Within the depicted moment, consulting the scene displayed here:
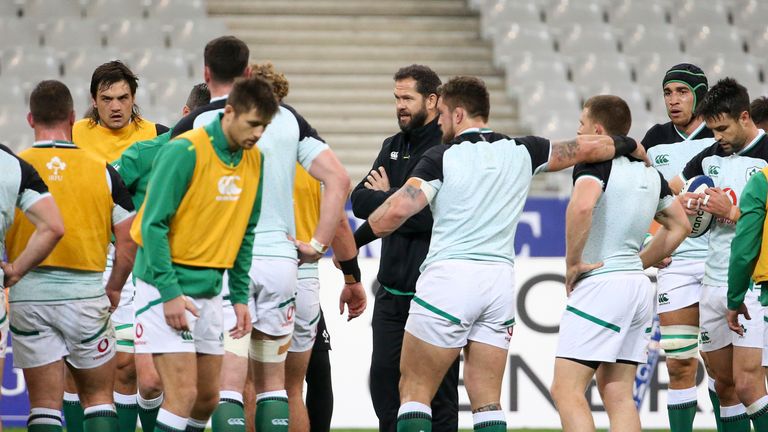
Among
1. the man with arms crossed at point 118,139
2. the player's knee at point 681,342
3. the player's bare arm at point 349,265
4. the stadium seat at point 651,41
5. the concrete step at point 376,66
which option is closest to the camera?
the player's bare arm at point 349,265

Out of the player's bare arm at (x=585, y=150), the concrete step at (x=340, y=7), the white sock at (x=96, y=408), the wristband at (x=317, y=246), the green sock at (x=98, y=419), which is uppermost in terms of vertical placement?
the concrete step at (x=340, y=7)

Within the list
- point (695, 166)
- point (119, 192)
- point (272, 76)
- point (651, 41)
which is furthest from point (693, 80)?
point (651, 41)

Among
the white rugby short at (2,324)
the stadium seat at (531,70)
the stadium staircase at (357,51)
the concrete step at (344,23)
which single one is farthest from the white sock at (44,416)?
the concrete step at (344,23)

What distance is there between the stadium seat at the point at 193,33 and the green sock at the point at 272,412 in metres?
8.79

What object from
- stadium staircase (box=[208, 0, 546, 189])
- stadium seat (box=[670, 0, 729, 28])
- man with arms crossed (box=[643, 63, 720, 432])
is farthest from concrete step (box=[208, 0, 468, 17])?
man with arms crossed (box=[643, 63, 720, 432])

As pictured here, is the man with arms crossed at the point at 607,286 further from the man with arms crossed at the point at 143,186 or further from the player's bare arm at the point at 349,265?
the man with arms crossed at the point at 143,186

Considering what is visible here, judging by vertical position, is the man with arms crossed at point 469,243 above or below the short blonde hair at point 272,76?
below

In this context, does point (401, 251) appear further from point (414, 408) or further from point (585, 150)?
point (585, 150)

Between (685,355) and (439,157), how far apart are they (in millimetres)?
2516

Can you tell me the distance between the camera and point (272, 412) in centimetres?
586

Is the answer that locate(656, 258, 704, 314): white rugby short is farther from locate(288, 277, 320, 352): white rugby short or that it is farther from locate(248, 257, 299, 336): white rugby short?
locate(248, 257, 299, 336): white rugby short

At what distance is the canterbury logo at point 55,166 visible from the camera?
19.9 feet

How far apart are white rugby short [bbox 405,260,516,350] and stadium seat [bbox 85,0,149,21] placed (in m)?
9.61

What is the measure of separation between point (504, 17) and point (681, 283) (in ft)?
26.9
